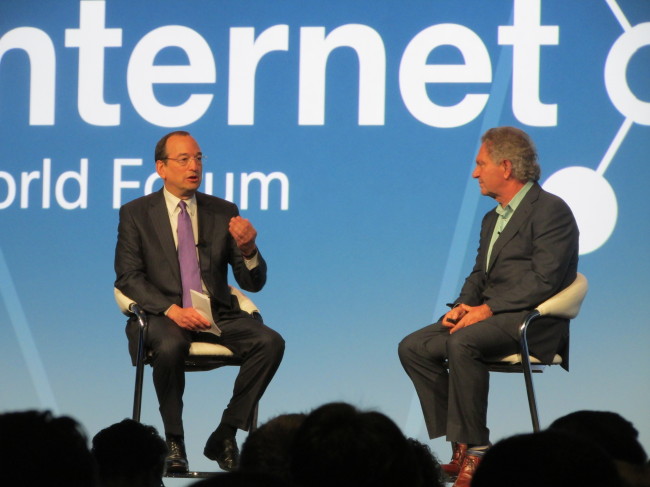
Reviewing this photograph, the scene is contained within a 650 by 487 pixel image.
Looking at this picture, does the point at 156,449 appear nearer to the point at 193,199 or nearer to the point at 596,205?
the point at 193,199

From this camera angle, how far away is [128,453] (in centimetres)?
223

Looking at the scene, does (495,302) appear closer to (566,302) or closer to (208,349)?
(566,302)

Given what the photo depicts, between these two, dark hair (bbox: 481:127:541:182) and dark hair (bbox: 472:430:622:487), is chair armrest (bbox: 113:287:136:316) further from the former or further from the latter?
dark hair (bbox: 472:430:622:487)

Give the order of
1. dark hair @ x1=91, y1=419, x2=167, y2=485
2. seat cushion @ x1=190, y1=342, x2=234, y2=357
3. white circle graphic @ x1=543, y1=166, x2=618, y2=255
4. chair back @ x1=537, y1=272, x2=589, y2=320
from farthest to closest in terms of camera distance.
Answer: white circle graphic @ x1=543, y1=166, x2=618, y2=255, seat cushion @ x1=190, y1=342, x2=234, y2=357, chair back @ x1=537, y1=272, x2=589, y2=320, dark hair @ x1=91, y1=419, x2=167, y2=485

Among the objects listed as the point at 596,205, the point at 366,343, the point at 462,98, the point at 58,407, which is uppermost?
the point at 462,98

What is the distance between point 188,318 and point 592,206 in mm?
2111

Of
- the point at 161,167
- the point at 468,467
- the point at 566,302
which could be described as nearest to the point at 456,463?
the point at 468,467

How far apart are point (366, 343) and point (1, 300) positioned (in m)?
1.90

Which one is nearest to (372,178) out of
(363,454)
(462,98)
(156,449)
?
(462,98)

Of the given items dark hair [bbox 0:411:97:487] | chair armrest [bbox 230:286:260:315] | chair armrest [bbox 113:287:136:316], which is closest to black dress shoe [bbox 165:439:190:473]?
chair armrest [bbox 113:287:136:316]

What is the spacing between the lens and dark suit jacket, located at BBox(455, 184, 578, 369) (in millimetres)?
3797

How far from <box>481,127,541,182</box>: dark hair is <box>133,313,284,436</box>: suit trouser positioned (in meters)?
1.12

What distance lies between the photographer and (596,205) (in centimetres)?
491

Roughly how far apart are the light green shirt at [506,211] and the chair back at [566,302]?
14.6 inches
